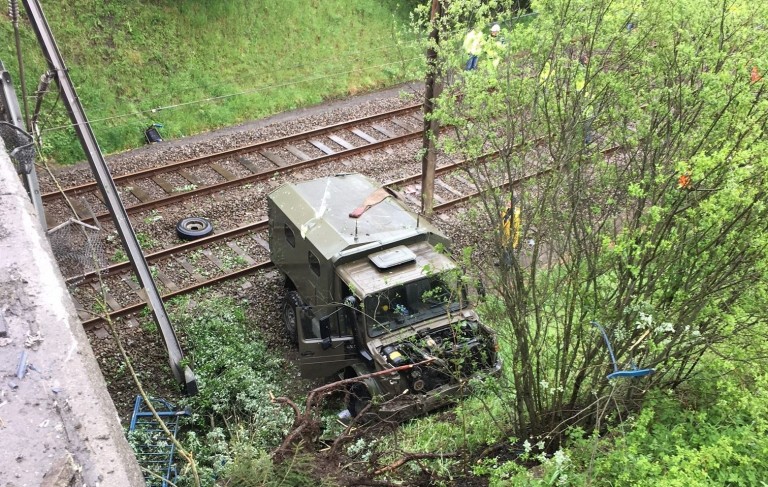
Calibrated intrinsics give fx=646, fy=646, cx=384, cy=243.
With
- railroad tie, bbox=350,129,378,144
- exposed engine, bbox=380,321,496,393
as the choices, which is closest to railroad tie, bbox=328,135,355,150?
railroad tie, bbox=350,129,378,144

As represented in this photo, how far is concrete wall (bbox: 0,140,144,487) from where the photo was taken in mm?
3465

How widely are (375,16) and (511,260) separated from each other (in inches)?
718

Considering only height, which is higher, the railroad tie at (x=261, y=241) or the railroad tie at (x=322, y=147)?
the railroad tie at (x=322, y=147)

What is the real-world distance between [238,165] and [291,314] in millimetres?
5917

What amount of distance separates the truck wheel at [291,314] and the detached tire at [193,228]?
3.04 meters

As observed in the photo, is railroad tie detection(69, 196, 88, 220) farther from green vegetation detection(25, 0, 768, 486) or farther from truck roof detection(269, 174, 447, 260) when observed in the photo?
green vegetation detection(25, 0, 768, 486)

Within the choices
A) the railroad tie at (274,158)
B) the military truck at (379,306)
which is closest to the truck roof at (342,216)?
the military truck at (379,306)

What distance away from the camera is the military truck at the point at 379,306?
8.66 meters

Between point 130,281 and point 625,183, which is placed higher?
point 625,183

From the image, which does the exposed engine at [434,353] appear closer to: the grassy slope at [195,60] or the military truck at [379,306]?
the military truck at [379,306]

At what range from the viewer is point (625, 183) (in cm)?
617

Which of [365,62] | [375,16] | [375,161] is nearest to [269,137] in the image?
[375,161]

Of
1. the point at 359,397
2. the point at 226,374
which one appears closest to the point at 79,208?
the point at 226,374

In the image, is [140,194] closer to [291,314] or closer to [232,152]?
[232,152]
